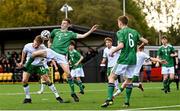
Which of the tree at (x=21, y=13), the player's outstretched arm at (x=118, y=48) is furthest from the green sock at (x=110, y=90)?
the tree at (x=21, y=13)

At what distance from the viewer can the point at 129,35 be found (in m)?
14.6

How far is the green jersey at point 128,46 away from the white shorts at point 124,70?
11 centimetres

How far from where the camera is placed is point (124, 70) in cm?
1479

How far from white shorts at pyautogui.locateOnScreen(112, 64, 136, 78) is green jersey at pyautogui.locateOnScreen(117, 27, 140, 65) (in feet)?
0.37

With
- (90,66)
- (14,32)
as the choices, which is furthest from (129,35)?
(14,32)

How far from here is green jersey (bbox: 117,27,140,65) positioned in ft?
47.7

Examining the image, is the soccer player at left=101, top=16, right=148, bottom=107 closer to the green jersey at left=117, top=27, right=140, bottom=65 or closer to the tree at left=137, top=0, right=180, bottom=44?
the green jersey at left=117, top=27, right=140, bottom=65

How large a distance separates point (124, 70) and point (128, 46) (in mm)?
631

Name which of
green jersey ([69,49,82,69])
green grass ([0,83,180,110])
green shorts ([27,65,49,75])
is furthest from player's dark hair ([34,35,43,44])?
green jersey ([69,49,82,69])

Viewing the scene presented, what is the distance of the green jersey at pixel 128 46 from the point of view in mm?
14547

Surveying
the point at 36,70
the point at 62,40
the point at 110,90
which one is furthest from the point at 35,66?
the point at 110,90

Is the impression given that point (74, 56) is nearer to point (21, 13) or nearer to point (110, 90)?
point (110, 90)

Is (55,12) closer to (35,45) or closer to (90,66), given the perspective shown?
(90,66)

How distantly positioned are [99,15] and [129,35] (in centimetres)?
6580
